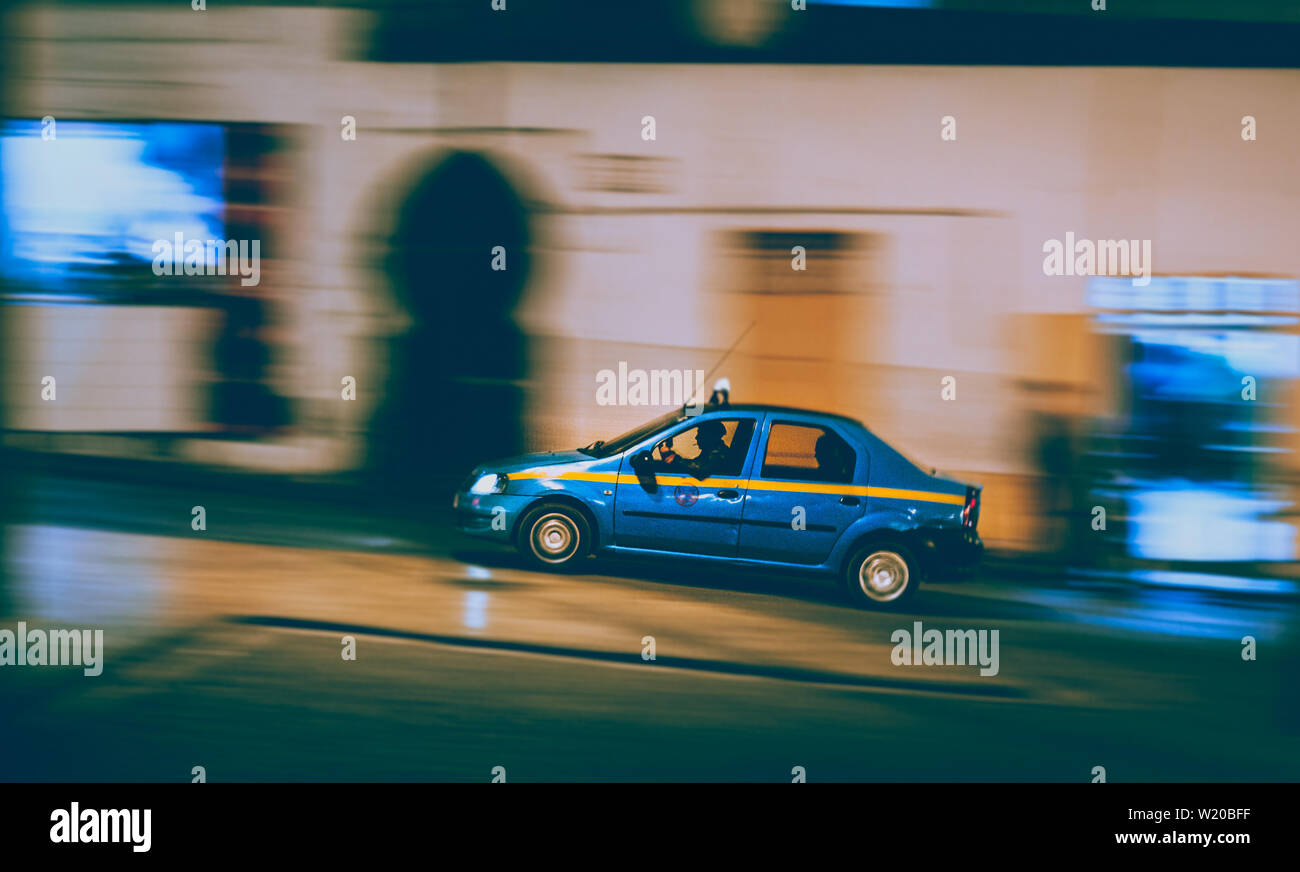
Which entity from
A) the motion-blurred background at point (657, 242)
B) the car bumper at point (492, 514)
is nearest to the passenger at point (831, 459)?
the car bumper at point (492, 514)

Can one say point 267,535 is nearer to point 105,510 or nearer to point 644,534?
point 105,510

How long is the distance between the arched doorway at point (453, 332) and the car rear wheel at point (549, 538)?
10.5ft

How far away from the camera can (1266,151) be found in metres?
10.4

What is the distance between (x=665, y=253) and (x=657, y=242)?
0.15 meters

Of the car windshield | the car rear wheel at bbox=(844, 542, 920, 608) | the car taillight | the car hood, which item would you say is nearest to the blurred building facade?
the car windshield

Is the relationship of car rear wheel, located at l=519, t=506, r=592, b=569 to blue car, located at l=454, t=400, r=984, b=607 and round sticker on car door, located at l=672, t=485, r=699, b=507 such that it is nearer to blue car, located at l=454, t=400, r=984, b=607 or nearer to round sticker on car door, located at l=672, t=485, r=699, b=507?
blue car, located at l=454, t=400, r=984, b=607

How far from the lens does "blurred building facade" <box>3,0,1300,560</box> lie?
1038cm

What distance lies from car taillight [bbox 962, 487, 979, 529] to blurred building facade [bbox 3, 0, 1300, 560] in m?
2.91

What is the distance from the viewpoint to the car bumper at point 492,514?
805 centimetres

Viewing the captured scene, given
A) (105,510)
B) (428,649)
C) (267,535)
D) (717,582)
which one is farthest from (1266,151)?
(105,510)

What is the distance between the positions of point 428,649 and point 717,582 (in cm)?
276

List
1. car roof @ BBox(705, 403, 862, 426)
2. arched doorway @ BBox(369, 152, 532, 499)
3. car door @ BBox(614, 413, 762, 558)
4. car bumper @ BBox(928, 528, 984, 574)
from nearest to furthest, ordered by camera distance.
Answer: car bumper @ BBox(928, 528, 984, 574), car door @ BBox(614, 413, 762, 558), car roof @ BBox(705, 403, 862, 426), arched doorway @ BBox(369, 152, 532, 499)

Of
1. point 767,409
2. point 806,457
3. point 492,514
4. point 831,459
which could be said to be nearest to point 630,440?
point 767,409

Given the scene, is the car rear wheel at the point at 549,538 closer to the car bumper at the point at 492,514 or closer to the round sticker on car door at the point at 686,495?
the car bumper at the point at 492,514
